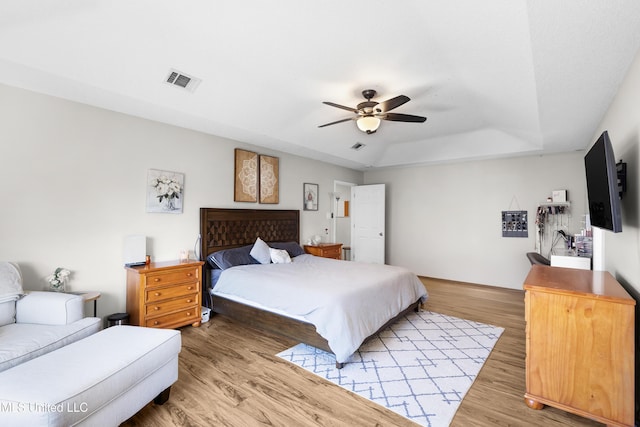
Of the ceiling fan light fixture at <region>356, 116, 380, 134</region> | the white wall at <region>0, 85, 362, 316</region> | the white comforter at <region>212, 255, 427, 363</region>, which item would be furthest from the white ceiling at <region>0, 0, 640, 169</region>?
the white comforter at <region>212, 255, 427, 363</region>

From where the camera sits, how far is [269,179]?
501cm

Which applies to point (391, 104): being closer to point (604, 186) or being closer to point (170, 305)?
point (604, 186)

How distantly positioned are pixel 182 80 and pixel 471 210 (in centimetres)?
542

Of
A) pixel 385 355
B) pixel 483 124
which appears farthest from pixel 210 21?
pixel 483 124

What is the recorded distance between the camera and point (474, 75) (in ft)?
9.41

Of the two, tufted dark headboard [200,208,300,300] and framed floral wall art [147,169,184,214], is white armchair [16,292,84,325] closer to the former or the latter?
framed floral wall art [147,169,184,214]

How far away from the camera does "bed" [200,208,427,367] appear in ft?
8.84

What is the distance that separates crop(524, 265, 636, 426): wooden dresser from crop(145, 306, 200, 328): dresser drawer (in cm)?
338

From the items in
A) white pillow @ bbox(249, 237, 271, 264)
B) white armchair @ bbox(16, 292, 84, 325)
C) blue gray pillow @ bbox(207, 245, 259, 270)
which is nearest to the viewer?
white armchair @ bbox(16, 292, 84, 325)

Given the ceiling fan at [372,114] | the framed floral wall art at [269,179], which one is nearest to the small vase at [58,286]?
the framed floral wall art at [269,179]

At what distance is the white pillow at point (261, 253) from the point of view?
428 cm

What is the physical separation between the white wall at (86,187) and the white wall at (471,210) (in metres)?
4.37

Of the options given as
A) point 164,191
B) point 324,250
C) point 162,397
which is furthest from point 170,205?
point 324,250

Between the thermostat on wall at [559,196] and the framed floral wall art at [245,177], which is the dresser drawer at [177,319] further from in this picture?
the thermostat on wall at [559,196]
